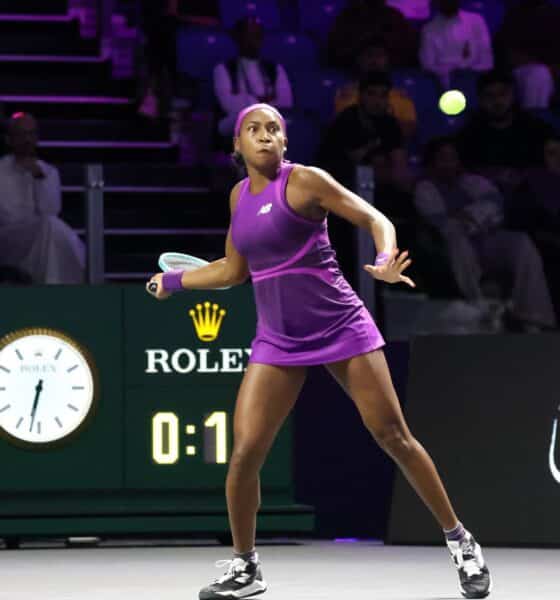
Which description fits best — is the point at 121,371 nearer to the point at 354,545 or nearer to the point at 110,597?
the point at 354,545

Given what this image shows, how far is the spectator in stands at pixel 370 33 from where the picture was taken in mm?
13547

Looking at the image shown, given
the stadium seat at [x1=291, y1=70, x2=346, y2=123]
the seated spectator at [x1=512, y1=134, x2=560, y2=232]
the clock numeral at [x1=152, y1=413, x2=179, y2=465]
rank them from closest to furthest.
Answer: the clock numeral at [x1=152, y1=413, x2=179, y2=465]
the seated spectator at [x1=512, y1=134, x2=560, y2=232]
the stadium seat at [x1=291, y1=70, x2=346, y2=123]

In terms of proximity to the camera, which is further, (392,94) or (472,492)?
(392,94)

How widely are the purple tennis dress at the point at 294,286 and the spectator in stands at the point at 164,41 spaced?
6592 millimetres

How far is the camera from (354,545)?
894 cm

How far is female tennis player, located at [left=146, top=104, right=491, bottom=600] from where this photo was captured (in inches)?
245

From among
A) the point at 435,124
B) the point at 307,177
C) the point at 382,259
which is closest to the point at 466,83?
the point at 435,124

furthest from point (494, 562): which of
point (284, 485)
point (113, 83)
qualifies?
point (113, 83)

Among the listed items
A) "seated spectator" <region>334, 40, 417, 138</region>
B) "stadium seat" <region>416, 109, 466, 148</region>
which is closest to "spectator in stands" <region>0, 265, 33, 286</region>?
"seated spectator" <region>334, 40, 417, 138</region>

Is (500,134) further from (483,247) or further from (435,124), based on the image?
(483,247)

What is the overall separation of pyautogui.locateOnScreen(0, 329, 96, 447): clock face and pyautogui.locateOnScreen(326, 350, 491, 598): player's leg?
2.73 metres

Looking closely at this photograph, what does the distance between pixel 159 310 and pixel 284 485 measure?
1.10 m

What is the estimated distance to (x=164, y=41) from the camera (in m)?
13.3

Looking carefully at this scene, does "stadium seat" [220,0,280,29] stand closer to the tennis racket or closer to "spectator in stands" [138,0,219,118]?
"spectator in stands" [138,0,219,118]
